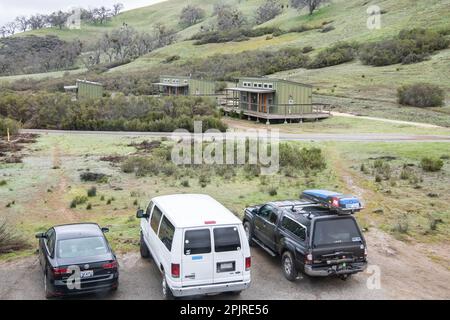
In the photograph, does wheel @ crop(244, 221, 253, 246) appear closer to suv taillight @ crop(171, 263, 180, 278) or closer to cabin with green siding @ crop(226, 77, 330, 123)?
suv taillight @ crop(171, 263, 180, 278)

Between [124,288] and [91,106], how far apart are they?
3521 centimetres

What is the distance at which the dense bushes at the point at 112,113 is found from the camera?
40.4m

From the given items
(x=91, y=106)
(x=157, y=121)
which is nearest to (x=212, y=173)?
(x=157, y=121)

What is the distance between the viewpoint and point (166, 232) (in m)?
10.9

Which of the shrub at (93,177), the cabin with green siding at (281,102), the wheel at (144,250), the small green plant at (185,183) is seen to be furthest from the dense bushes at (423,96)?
the wheel at (144,250)

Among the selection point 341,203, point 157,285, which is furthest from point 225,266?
point 341,203

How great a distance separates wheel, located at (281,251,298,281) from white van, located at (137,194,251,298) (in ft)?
5.23

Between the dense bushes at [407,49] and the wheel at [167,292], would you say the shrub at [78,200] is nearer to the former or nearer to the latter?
the wheel at [167,292]

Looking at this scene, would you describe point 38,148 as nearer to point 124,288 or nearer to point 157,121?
point 157,121

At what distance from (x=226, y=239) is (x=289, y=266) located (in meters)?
2.42

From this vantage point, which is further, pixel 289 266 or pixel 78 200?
pixel 78 200

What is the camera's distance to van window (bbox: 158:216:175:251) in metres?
10.4

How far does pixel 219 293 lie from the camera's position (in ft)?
34.5

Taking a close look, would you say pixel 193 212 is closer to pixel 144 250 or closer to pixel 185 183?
pixel 144 250
